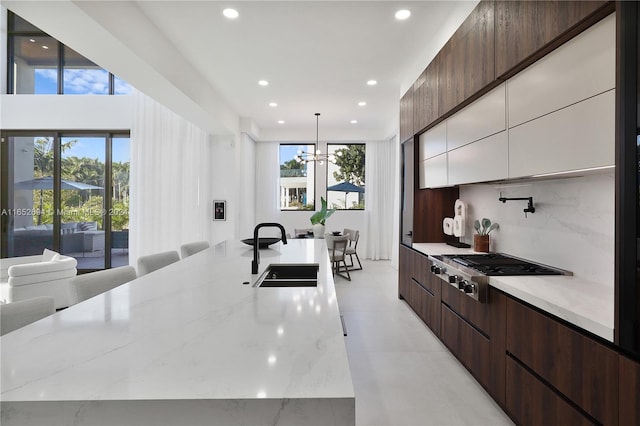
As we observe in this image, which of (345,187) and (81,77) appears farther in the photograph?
(345,187)

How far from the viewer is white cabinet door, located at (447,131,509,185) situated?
2139 mm

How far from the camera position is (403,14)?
2.88 m

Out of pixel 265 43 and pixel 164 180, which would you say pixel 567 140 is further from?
pixel 164 180

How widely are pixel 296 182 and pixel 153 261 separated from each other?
5.57 metres

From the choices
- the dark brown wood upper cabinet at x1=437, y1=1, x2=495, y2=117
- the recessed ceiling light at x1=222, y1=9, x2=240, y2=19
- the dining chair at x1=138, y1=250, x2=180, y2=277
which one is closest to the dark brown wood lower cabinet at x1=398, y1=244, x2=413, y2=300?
the dark brown wood upper cabinet at x1=437, y1=1, x2=495, y2=117

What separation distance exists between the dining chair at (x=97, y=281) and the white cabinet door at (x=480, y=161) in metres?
2.48

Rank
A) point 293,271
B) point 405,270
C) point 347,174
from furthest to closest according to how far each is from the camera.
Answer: point 347,174 → point 405,270 → point 293,271

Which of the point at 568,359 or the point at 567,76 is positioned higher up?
the point at 567,76

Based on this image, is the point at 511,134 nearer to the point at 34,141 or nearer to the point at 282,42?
the point at 282,42

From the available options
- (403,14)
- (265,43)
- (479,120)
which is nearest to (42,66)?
(265,43)

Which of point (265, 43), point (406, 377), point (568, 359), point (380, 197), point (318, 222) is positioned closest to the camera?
point (568, 359)

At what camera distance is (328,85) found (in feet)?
15.3

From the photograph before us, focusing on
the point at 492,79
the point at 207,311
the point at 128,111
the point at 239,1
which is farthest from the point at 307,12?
the point at 128,111

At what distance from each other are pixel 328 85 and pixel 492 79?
115 inches
